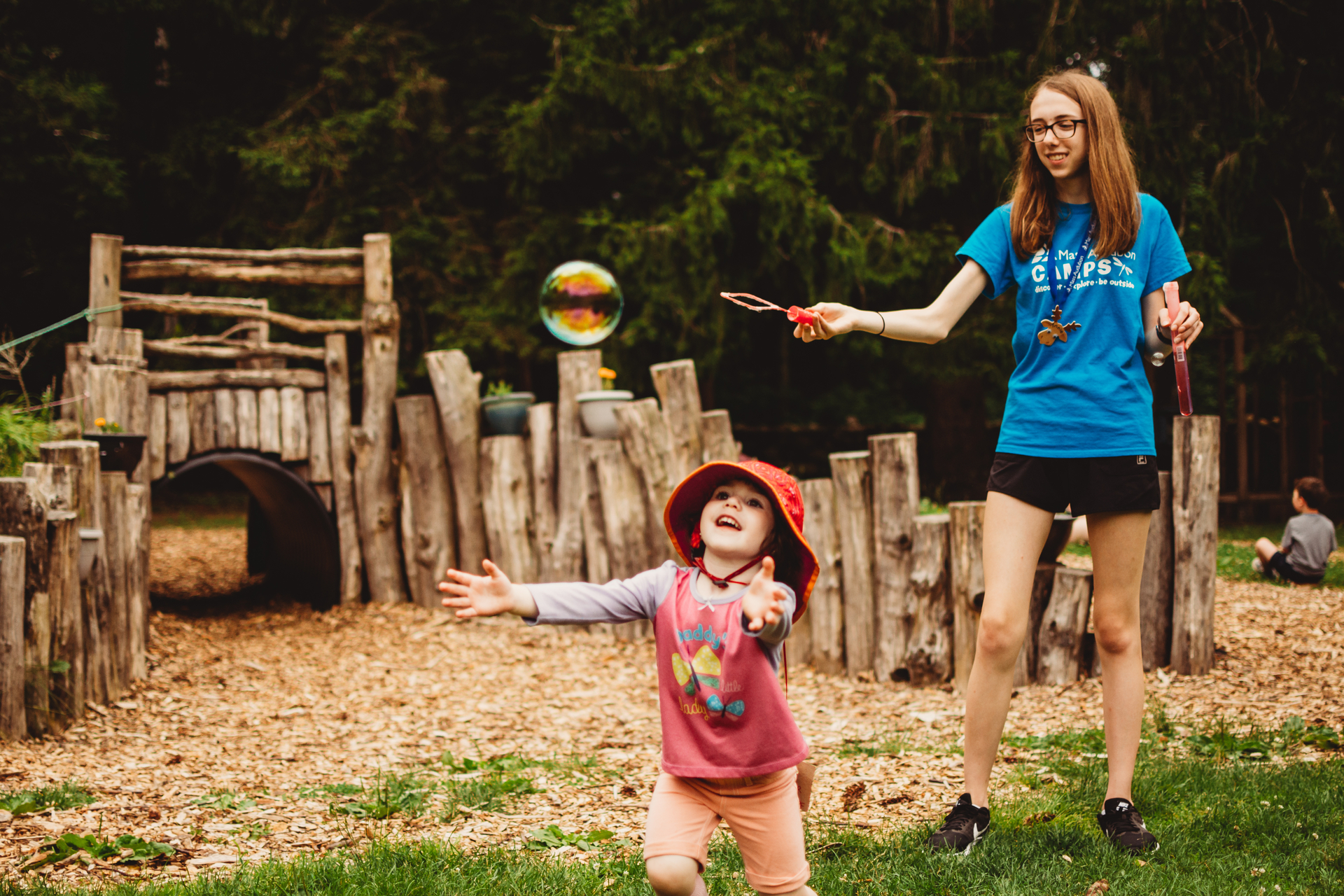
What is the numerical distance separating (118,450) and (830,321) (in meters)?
5.45

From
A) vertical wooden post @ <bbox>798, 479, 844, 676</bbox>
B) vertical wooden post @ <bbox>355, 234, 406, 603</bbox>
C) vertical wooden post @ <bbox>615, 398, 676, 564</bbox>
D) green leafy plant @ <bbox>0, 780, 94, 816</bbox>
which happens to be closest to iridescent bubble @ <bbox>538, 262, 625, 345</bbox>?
vertical wooden post @ <bbox>615, 398, 676, 564</bbox>

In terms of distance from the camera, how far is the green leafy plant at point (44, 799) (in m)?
3.62

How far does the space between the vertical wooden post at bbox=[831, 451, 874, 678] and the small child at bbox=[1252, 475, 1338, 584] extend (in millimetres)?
4187

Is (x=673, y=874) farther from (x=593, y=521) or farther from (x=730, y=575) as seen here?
(x=593, y=521)

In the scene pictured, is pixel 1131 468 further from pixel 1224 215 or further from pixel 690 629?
pixel 1224 215

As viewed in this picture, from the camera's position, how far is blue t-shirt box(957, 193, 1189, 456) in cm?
298

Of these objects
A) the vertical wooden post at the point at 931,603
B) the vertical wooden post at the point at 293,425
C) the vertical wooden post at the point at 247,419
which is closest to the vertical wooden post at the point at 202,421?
the vertical wooden post at the point at 247,419

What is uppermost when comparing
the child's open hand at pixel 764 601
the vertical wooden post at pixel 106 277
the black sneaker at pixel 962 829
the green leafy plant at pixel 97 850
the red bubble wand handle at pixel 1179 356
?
the vertical wooden post at pixel 106 277

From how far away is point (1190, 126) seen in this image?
1098 centimetres

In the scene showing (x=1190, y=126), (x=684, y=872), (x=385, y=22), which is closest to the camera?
(x=684, y=872)

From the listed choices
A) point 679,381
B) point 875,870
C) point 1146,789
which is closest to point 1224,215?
point 679,381

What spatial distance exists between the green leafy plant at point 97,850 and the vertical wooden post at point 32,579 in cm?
159

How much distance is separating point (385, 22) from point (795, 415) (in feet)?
26.6

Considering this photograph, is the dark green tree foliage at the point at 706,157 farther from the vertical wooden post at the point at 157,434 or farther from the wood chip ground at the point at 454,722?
the vertical wooden post at the point at 157,434
